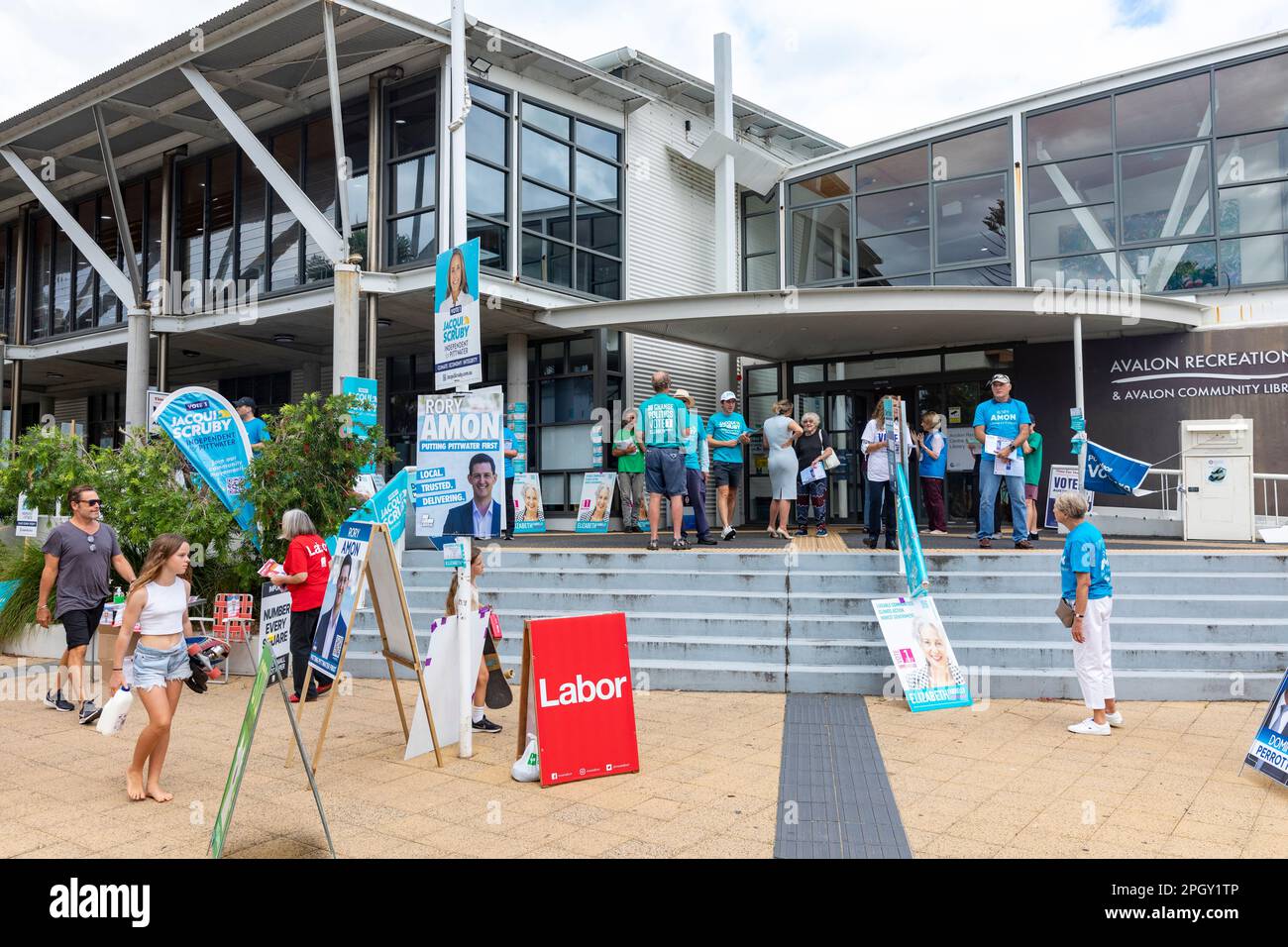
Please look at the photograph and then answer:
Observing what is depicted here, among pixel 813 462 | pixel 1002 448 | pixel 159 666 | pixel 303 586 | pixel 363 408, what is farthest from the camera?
pixel 813 462

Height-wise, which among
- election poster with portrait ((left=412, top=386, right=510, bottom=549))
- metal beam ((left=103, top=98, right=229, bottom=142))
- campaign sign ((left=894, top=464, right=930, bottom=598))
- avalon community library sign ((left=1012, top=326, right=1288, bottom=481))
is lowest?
campaign sign ((left=894, top=464, right=930, bottom=598))

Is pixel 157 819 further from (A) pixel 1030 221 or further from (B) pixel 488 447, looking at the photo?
(A) pixel 1030 221

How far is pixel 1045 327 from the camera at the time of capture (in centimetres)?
1366

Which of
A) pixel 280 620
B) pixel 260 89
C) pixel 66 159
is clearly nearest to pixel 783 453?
pixel 280 620

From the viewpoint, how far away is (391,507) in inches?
372

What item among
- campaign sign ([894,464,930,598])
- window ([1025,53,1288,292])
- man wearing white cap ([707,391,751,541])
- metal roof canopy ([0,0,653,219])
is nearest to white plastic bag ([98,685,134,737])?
campaign sign ([894,464,930,598])

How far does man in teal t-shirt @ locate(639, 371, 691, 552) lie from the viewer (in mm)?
9086

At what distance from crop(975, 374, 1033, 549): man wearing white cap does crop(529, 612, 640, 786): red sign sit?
17.2 ft

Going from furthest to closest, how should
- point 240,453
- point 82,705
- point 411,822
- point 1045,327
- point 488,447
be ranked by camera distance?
1. point 1045,327
2. point 240,453
3. point 82,705
4. point 488,447
5. point 411,822

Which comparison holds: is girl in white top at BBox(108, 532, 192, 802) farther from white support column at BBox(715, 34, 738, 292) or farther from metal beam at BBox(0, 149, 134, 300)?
metal beam at BBox(0, 149, 134, 300)

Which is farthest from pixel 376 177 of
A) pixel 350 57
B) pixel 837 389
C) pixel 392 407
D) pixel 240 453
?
pixel 837 389

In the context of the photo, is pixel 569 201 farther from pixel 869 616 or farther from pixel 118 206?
pixel 869 616

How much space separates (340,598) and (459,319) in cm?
196

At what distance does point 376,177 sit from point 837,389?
8407 millimetres
